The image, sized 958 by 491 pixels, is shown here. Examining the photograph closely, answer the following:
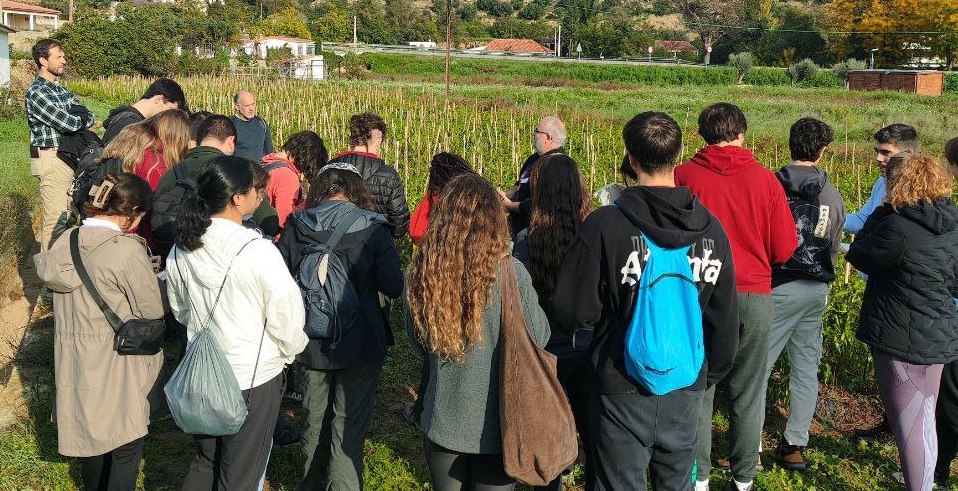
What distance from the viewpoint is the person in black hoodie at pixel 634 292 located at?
2793 mm

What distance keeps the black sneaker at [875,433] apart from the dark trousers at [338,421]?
9.86 ft

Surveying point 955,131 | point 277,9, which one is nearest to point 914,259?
point 955,131

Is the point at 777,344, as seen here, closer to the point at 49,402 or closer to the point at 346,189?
the point at 346,189

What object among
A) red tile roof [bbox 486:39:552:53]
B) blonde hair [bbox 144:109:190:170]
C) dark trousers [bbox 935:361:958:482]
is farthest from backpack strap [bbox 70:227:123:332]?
red tile roof [bbox 486:39:552:53]

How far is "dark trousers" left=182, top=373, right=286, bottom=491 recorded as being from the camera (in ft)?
10.5

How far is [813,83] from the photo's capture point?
54.1m

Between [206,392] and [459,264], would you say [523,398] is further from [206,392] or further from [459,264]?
[206,392]

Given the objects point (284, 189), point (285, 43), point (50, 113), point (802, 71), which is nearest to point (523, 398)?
point (284, 189)

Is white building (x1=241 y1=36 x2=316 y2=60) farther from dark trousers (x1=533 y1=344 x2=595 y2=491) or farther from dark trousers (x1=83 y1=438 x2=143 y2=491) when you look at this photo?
dark trousers (x1=533 y1=344 x2=595 y2=491)

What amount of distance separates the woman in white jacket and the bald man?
4.75 metres

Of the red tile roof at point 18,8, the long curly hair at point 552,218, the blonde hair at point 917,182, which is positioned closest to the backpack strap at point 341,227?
the long curly hair at point 552,218

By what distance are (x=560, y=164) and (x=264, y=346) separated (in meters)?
1.41

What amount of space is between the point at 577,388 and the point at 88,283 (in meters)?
2.11

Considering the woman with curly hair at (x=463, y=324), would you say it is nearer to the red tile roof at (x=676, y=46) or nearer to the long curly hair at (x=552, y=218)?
the long curly hair at (x=552, y=218)
